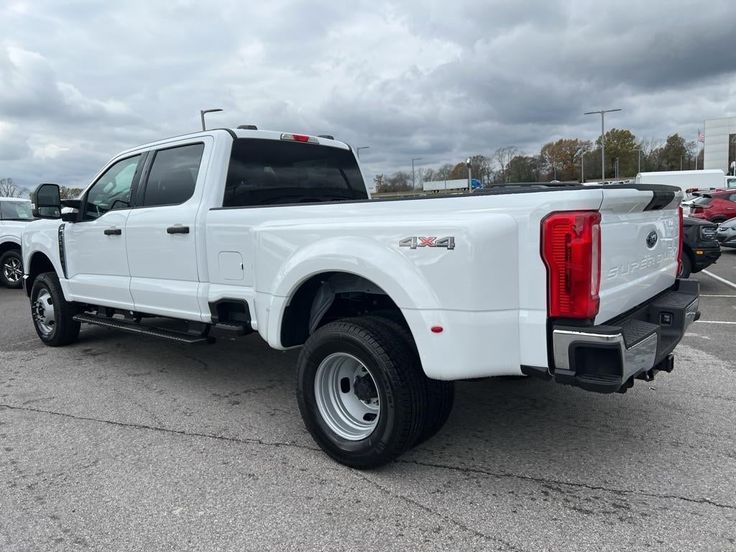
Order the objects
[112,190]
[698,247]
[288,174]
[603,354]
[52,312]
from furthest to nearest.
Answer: [698,247] < [52,312] < [112,190] < [288,174] < [603,354]

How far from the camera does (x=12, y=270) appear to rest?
11.6 metres

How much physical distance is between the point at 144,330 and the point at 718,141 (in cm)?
8342

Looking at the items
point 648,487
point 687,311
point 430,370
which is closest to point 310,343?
point 430,370

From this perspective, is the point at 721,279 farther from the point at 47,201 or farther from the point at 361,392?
the point at 47,201

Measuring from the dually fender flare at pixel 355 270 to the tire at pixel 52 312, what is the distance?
361 cm

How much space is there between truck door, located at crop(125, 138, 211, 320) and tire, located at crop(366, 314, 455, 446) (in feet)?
5.96

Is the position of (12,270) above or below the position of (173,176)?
below

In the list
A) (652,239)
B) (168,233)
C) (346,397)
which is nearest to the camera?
(652,239)

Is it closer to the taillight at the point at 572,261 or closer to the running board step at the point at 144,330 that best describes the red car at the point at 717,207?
the running board step at the point at 144,330

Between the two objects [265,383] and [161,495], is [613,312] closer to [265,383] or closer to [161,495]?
[161,495]

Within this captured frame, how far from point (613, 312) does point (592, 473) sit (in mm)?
973

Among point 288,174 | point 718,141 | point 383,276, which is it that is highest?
point 718,141

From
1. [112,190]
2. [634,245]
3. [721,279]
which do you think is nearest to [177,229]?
[112,190]

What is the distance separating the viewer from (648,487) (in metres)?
3.04
